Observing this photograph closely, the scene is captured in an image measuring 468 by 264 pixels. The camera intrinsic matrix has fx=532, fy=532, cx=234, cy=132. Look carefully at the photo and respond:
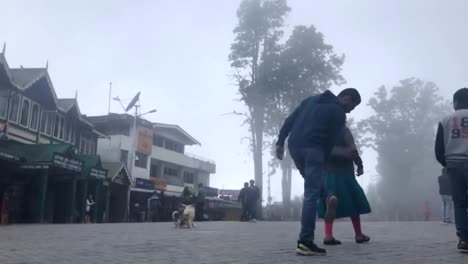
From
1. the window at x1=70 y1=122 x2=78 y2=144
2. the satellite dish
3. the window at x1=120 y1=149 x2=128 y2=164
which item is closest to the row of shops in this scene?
the window at x1=70 y1=122 x2=78 y2=144

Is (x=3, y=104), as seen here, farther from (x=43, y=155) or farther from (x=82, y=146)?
(x=82, y=146)

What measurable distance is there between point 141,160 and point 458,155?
40.0 meters

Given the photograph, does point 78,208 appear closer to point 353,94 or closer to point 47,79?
point 47,79

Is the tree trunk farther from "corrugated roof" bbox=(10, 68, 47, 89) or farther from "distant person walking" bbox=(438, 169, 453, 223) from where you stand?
"distant person walking" bbox=(438, 169, 453, 223)

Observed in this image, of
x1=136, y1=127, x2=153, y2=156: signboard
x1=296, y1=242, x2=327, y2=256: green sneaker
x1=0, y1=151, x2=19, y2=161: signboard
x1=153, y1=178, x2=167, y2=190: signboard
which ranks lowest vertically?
x1=296, y1=242, x2=327, y2=256: green sneaker

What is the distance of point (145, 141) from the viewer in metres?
44.5

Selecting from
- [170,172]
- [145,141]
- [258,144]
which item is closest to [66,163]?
[258,144]

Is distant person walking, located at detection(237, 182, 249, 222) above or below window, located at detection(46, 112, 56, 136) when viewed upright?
below

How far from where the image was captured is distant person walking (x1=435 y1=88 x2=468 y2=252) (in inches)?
218

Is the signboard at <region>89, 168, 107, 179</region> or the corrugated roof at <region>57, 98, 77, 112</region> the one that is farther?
the corrugated roof at <region>57, 98, 77, 112</region>

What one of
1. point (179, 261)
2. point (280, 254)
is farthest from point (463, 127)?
point (179, 261)

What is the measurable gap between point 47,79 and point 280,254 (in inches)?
999

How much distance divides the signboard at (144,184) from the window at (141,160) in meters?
2.11

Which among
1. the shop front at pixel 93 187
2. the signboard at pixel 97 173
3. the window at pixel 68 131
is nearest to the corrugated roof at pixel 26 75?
the window at pixel 68 131
